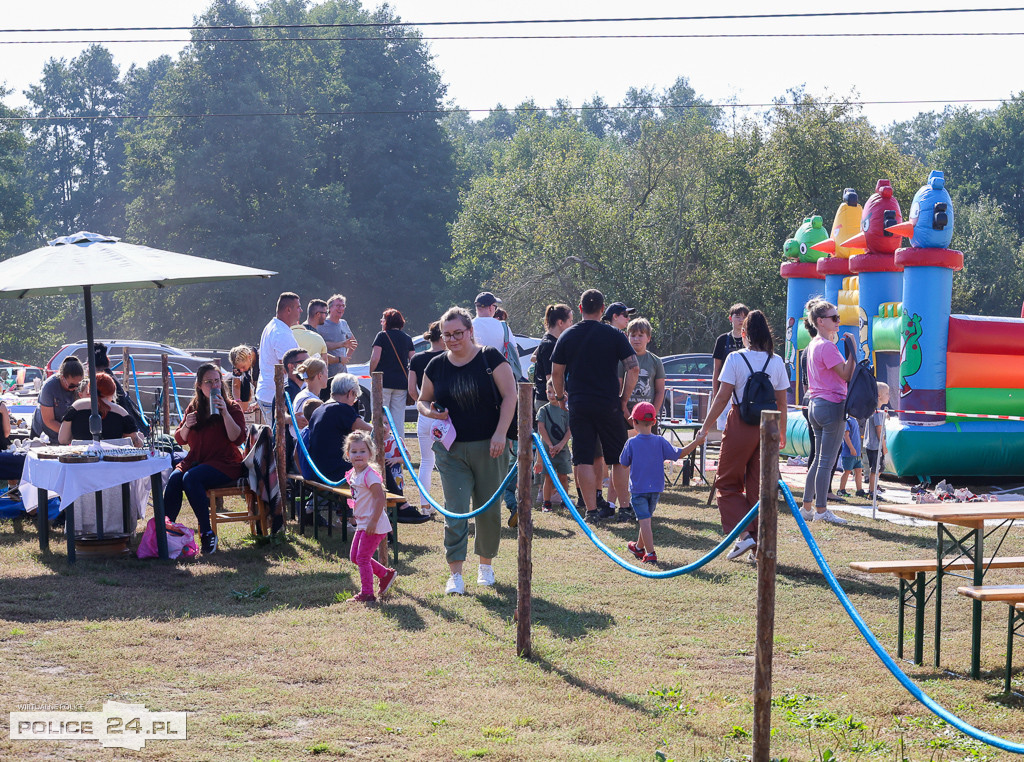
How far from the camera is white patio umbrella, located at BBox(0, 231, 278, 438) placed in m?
7.19

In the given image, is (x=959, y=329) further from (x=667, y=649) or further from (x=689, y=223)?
(x=689, y=223)

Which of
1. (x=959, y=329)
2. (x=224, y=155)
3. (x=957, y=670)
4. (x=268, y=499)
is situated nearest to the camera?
(x=957, y=670)

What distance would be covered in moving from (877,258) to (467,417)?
7632mm

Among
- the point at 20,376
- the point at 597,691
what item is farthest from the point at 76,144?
the point at 597,691

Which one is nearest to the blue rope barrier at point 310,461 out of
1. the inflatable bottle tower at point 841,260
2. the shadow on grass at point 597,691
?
the shadow on grass at point 597,691

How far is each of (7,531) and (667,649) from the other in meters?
6.27

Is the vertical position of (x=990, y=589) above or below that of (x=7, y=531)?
above

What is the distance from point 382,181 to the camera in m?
48.2

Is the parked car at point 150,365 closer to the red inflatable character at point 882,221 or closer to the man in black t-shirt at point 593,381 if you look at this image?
the man in black t-shirt at point 593,381

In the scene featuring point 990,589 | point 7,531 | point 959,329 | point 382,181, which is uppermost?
point 382,181

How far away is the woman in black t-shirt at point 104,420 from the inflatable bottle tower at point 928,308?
808 cm

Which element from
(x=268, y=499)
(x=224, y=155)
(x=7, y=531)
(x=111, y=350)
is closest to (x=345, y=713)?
(x=268, y=499)

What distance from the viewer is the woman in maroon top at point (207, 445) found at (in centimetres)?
810

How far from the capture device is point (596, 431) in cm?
863
